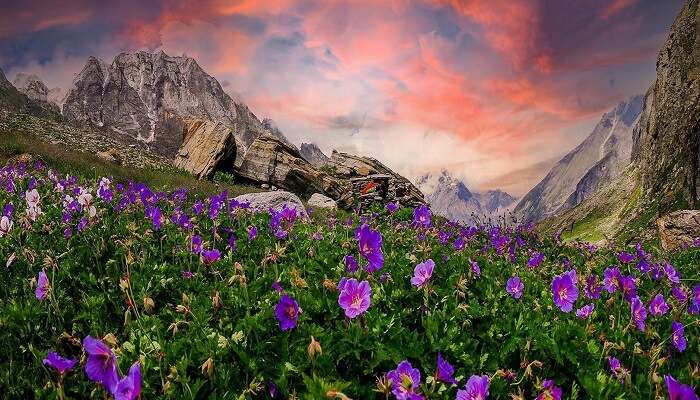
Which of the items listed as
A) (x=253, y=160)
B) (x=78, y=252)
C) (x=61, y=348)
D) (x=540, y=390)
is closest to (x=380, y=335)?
(x=540, y=390)

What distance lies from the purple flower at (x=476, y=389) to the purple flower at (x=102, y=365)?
1572mm

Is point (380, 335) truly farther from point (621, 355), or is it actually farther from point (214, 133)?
point (214, 133)

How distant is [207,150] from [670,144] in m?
23.7

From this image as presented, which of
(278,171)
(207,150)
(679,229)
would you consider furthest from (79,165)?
(679,229)

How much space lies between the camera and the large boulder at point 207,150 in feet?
85.6

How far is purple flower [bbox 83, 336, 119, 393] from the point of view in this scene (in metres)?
1.97

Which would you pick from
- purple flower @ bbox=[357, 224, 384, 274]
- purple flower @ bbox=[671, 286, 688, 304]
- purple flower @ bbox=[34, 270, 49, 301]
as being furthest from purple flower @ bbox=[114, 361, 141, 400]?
purple flower @ bbox=[671, 286, 688, 304]

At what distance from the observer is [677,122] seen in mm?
19141

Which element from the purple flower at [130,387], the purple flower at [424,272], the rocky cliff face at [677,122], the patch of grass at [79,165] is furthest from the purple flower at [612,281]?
the rocky cliff face at [677,122]

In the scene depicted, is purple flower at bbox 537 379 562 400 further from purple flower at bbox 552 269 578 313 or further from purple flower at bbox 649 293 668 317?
purple flower at bbox 649 293 668 317

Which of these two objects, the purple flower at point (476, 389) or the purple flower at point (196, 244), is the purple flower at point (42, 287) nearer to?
the purple flower at point (196, 244)

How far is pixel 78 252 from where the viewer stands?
4.92m

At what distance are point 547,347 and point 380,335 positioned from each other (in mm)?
1092

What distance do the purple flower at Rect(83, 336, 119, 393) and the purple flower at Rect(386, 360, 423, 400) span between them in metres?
1.25
